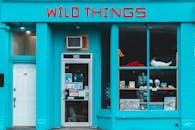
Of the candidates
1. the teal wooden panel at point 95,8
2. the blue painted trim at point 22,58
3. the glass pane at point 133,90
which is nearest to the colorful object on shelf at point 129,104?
the glass pane at point 133,90

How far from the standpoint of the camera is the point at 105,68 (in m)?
14.9

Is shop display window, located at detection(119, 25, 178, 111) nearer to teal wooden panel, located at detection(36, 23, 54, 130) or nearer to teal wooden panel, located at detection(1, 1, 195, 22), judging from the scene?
teal wooden panel, located at detection(1, 1, 195, 22)

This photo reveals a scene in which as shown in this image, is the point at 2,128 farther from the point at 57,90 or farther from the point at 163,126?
the point at 163,126

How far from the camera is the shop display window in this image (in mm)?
14516

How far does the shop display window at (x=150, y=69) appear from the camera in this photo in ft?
47.6

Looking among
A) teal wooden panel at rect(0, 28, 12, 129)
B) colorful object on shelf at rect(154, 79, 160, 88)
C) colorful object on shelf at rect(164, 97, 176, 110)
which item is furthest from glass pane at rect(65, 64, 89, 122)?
colorful object on shelf at rect(164, 97, 176, 110)

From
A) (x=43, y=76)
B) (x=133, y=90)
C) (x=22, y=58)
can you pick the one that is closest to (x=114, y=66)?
(x=133, y=90)

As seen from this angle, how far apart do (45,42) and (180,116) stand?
460cm

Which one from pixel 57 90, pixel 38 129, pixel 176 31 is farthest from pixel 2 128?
pixel 176 31

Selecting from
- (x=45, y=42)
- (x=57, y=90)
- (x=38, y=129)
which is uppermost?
(x=45, y=42)

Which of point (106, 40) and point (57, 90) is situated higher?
point (106, 40)

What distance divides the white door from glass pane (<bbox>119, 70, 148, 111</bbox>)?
2.77 m

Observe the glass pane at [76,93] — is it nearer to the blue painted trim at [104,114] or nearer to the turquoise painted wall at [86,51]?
the turquoise painted wall at [86,51]

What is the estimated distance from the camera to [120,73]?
47.6ft
